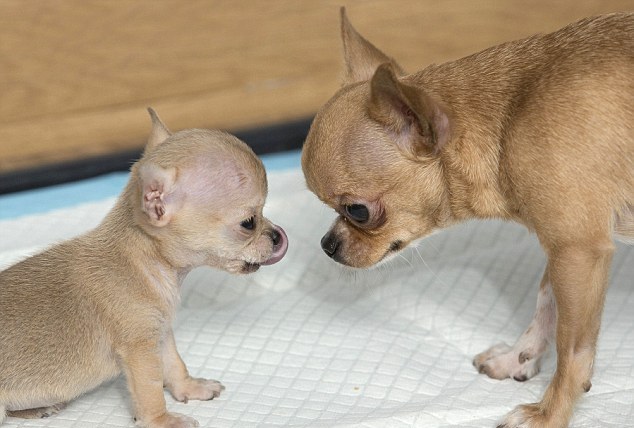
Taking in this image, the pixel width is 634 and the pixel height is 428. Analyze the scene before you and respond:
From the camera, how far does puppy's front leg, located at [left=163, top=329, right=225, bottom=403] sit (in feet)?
9.91

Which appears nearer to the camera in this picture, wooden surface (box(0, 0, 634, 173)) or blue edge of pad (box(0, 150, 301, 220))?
blue edge of pad (box(0, 150, 301, 220))

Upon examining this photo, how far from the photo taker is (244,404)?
3037 mm

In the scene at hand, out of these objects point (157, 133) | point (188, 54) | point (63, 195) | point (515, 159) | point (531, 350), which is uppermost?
point (515, 159)

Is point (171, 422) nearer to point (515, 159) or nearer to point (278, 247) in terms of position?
point (278, 247)

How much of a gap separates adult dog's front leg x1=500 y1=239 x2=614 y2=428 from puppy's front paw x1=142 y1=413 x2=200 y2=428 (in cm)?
89

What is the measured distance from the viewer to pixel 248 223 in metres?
2.80

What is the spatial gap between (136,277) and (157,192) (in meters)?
0.30

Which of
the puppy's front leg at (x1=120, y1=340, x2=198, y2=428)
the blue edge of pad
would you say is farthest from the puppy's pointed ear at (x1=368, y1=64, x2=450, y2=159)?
the blue edge of pad

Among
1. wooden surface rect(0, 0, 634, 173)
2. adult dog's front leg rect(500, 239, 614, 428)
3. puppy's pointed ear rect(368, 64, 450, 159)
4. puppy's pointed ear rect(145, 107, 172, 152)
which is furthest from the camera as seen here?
wooden surface rect(0, 0, 634, 173)

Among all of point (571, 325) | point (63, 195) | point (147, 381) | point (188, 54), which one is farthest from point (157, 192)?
point (188, 54)

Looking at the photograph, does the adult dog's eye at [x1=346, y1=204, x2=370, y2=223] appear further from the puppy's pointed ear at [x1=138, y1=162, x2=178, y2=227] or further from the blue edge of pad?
the blue edge of pad

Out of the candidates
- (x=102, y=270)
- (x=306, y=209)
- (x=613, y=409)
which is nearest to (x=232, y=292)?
(x=306, y=209)

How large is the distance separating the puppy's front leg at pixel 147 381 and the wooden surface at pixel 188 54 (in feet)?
7.29

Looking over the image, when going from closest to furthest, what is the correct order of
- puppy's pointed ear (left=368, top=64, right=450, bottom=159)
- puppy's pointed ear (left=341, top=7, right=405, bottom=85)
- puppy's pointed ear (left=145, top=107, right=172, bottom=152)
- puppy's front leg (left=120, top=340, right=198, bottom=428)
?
1. puppy's pointed ear (left=368, top=64, right=450, bottom=159)
2. puppy's front leg (left=120, top=340, right=198, bottom=428)
3. puppy's pointed ear (left=145, top=107, right=172, bottom=152)
4. puppy's pointed ear (left=341, top=7, right=405, bottom=85)
